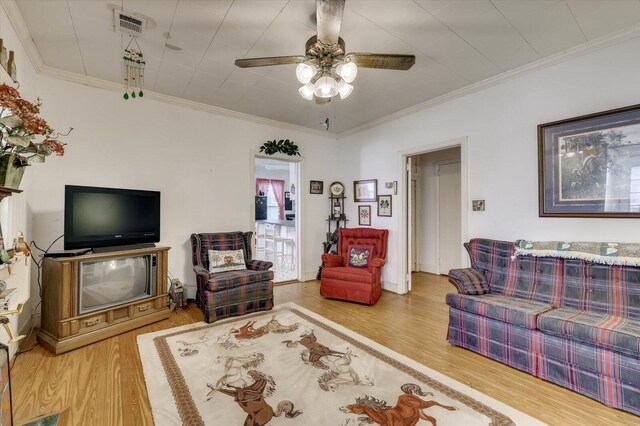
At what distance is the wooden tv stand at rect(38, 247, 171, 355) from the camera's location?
256cm

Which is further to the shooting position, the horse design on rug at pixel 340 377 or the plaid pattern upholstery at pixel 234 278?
the plaid pattern upholstery at pixel 234 278

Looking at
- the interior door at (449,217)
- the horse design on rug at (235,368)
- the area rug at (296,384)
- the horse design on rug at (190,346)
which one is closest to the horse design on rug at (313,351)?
the area rug at (296,384)

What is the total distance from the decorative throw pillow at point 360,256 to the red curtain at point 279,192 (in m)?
5.18

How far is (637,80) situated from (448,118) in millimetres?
1692

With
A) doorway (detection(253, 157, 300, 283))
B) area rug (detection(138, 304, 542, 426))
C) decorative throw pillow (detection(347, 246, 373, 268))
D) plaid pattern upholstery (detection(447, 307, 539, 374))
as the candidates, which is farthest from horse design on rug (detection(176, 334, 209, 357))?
plaid pattern upholstery (detection(447, 307, 539, 374))

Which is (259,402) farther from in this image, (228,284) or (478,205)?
(478,205)

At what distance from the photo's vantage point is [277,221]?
22.4 feet

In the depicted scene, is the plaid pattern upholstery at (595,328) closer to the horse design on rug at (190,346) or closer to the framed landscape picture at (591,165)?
the framed landscape picture at (591,165)

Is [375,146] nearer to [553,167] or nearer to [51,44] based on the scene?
[553,167]

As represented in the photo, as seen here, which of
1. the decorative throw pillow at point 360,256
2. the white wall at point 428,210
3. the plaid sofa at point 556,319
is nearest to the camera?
the plaid sofa at point 556,319

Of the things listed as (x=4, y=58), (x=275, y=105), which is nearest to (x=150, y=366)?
(x=4, y=58)

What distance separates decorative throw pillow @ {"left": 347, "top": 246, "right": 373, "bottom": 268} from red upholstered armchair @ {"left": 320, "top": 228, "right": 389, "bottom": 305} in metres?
0.05

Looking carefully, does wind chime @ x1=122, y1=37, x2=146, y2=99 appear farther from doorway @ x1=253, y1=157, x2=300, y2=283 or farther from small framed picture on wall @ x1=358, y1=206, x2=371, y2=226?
small framed picture on wall @ x1=358, y1=206, x2=371, y2=226

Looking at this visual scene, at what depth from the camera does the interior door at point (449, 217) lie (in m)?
5.50
